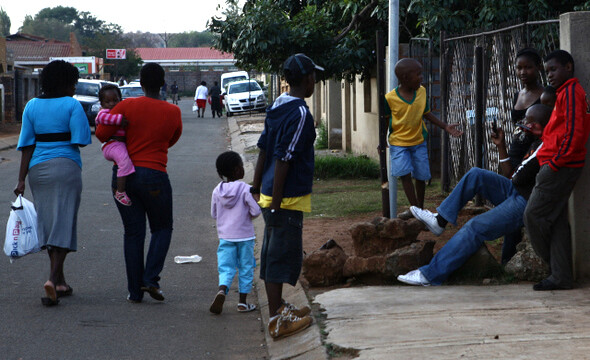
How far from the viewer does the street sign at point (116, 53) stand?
67.2 metres

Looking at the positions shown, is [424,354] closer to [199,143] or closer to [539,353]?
[539,353]

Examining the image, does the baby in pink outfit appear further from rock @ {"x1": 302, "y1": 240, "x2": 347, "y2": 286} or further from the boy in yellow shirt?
the boy in yellow shirt

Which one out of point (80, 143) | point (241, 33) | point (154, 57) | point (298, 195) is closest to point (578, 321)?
point (298, 195)

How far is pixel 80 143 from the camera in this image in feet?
21.2

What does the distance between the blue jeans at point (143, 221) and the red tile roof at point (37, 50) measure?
63.7 m

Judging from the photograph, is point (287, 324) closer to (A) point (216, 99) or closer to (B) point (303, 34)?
(B) point (303, 34)

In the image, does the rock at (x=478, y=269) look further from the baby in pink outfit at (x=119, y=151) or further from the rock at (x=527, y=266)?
the baby in pink outfit at (x=119, y=151)

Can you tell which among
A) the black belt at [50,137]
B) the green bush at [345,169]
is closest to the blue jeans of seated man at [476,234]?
the black belt at [50,137]

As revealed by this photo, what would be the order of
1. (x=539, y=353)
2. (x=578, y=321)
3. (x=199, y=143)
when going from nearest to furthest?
(x=539, y=353) → (x=578, y=321) → (x=199, y=143)

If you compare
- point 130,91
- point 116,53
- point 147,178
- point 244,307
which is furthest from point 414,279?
point 116,53

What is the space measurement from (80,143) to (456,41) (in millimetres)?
→ 5991

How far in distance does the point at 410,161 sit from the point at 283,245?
338 cm

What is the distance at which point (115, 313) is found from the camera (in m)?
6.12

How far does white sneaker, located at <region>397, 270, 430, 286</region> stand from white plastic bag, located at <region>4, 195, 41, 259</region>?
290cm
